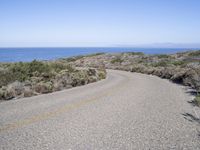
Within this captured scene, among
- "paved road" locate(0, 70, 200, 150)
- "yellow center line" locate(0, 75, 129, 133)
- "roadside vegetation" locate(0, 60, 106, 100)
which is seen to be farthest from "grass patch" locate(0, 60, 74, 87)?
"yellow center line" locate(0, 75, 129, 133)

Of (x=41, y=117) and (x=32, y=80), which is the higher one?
(x=41, y=117)

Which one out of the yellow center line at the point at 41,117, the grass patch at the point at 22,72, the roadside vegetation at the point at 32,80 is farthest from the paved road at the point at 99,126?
the grass patch at the point at 22,72

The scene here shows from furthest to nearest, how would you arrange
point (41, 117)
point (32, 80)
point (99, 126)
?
point (32, 80) → point (41, 117) → point (99, 126)

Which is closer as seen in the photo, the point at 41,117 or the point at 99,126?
the point at 99,126

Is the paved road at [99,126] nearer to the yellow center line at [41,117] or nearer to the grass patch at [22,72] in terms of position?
the yellow center line at [41,117]

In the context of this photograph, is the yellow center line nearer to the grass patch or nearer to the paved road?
the paved road

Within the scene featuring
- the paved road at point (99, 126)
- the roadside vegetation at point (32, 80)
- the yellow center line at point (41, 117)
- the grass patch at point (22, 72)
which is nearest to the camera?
the paved road at point (99, 126)

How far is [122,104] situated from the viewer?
10680 mm

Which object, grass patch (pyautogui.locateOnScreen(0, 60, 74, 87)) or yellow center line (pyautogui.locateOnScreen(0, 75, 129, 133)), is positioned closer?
yellow center line (pyautogui.locateOnScreen(0, 75, 129, 133))

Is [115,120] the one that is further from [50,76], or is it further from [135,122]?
[50,76]

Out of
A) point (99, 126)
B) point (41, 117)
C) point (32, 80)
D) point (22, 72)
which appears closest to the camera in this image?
point (99, 126)

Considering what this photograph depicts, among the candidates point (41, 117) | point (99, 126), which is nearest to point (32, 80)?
point (41, 117)

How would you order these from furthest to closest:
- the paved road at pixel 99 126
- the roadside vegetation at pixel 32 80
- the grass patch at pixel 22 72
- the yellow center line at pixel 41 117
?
the grass patch at pixel 22 72 → the roadside vegetation at pixel 32 80 → the yellow center line at pixel 41 117 → the paved road at pixel 99 126

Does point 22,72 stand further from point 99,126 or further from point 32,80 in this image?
point 99,126
